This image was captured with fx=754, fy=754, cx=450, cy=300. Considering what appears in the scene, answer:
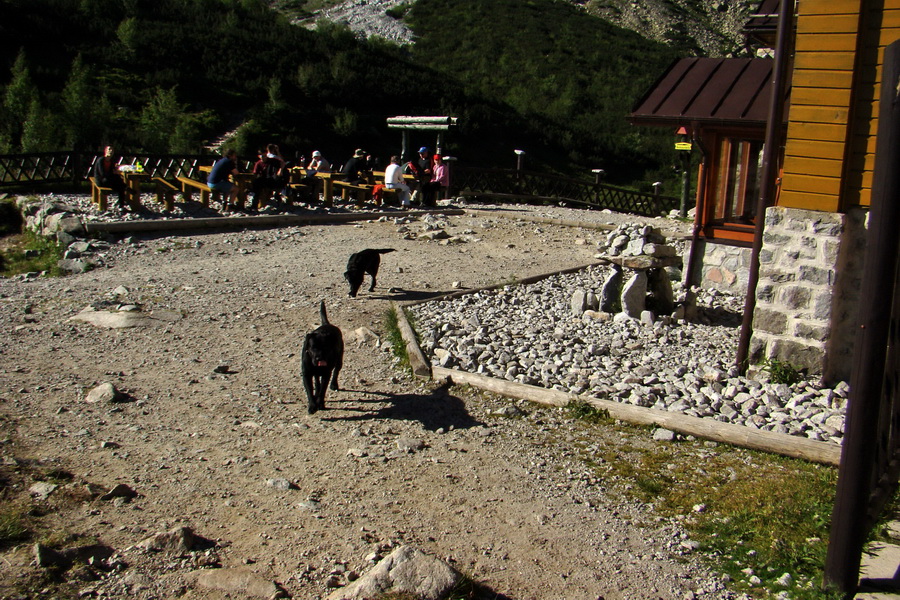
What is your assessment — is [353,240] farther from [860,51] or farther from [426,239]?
[860,51]

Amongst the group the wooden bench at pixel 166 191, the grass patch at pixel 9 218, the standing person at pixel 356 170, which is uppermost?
the standing person at pixel 356 170

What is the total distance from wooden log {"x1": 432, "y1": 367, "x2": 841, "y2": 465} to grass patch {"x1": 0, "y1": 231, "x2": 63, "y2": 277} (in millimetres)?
7798

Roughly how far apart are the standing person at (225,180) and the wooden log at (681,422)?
1034 cm

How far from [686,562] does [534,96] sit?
144 feet

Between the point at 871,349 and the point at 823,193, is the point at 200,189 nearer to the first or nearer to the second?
the point at 823,193

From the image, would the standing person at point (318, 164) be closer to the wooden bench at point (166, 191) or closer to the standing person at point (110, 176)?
the wooden bench at point (166, 191)

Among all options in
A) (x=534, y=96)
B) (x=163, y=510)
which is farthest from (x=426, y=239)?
(x=534, y=96)

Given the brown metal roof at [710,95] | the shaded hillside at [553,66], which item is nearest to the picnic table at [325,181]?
the brown metal roof at [710,95]

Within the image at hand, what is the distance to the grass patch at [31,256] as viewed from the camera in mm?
12031

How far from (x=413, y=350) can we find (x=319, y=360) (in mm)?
1719

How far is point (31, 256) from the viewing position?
1283 cm

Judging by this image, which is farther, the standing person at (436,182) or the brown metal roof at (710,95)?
the standing person at (436,182)

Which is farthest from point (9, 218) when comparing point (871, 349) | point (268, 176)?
point (871, 349)

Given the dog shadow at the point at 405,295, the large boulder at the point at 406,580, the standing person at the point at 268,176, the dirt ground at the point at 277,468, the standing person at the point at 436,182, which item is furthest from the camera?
the standing person at the point at 436,182
